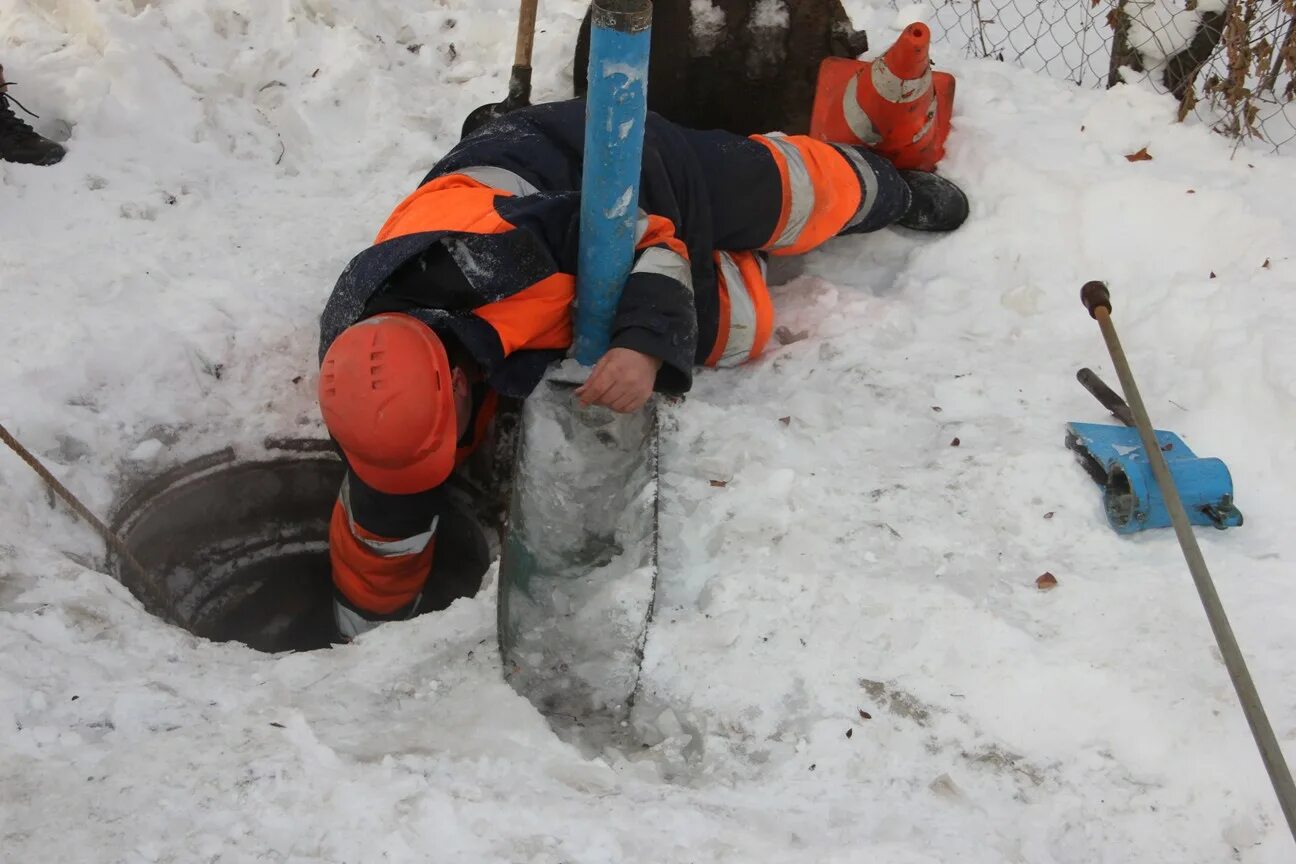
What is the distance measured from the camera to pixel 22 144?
3217 millimetres

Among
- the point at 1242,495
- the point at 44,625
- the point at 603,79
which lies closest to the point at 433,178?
the point at 603,79

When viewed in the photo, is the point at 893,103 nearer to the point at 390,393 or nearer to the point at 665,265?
the point at 665,265

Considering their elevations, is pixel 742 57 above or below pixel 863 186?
above

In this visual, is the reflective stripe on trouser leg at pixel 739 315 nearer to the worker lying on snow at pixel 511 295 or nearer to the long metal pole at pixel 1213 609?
the worker lying on snow at pixel 511 295

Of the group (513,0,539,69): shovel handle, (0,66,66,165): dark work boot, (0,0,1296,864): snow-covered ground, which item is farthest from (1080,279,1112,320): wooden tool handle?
(0,66,66,165): dark work boot

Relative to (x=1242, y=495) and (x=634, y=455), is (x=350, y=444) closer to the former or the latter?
(x=634, y=455)

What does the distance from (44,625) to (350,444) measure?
0.65 m

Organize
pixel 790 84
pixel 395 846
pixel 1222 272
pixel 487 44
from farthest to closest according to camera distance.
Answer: pixel 487 44, pixel 790 84, pixel 1222 272, pixel 395 846

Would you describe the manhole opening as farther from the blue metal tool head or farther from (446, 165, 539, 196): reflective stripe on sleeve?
the blue metal tool head

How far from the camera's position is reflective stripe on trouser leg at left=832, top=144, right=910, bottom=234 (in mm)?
3035

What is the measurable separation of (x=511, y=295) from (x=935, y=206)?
149 centimetres

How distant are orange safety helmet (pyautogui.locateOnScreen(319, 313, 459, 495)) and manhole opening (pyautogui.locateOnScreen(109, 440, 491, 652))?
806 mm

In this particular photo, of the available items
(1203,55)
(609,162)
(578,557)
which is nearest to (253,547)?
(578,557)

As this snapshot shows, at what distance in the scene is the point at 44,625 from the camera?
1.94 metres
